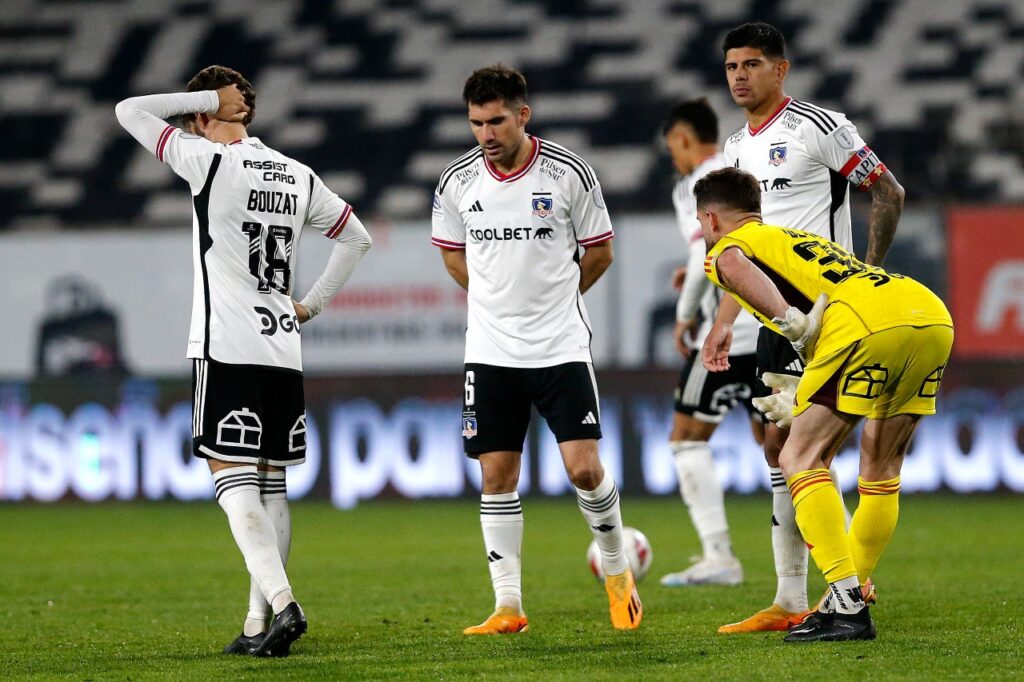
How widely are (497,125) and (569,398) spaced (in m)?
1.15

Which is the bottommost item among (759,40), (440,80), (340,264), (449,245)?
(340,264)

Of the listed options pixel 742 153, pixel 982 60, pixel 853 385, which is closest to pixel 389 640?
pixel 853 385

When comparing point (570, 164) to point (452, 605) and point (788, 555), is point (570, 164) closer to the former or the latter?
point (788, 555)

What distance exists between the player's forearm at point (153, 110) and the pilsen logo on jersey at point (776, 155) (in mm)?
2269

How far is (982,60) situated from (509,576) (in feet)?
54.2

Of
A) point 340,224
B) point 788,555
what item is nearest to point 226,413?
point 340,224

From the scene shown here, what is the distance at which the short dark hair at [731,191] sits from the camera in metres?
5.35

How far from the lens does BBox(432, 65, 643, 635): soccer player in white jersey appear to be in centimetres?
597

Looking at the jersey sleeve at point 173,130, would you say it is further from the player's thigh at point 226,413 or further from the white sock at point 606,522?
the white sock at point 606,522

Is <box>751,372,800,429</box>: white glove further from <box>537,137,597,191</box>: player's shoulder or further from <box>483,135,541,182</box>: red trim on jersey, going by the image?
<box>483,135,541,182</box>: red trim on jersey

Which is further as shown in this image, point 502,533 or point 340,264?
point 502,533

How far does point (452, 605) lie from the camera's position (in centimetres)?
696

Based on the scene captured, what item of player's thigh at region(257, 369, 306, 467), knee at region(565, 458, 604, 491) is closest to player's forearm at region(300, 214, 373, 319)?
player's thigh at region(257, 369, 306, 467)

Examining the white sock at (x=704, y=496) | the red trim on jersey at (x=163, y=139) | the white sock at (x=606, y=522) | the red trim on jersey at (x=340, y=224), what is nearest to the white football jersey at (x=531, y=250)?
the red trim on jersey at (x=340, y=224)
